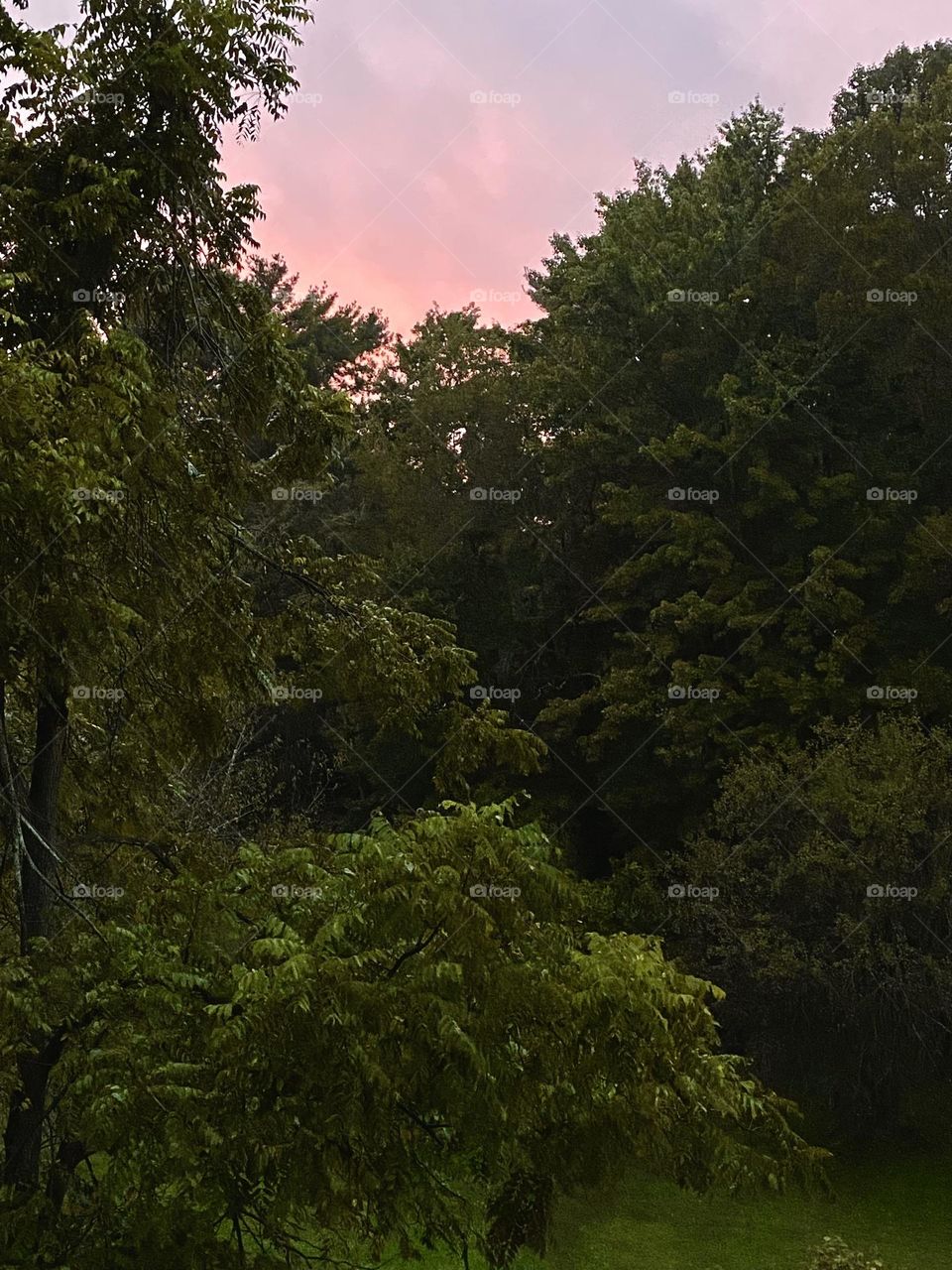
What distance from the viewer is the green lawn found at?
18.0 m

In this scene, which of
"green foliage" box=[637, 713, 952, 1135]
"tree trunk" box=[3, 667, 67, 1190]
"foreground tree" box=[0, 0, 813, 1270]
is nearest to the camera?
"foreground tree" box=[0, 0, 813, 1270]

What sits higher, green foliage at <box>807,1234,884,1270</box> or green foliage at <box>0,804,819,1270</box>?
green foliage at <box>0,804,819,1270</box>

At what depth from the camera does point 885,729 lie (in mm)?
20484

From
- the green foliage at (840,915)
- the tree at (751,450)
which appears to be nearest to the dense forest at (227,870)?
the green foliage at (840,915)

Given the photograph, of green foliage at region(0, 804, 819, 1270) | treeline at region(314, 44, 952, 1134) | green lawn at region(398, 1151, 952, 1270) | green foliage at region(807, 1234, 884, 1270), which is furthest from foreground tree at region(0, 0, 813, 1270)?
treeline at region(314, 44, 952, 1134)

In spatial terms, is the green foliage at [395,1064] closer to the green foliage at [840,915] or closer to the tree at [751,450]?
the green foliage at [840,915]

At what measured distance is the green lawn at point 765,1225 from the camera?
707 inches

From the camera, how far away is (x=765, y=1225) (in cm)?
1889

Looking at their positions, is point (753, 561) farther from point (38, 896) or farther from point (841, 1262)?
point (38, 896)

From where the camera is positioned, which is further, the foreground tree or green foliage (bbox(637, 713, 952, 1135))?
green foliage (bbox(637, 713, 952, 1135))

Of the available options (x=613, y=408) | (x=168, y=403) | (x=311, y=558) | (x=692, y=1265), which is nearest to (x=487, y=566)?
(x=613, y=408)

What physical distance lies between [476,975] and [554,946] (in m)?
0.52

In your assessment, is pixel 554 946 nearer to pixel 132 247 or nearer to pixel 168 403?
pixel 168 403

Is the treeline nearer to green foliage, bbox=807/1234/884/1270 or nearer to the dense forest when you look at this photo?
the dense forest
